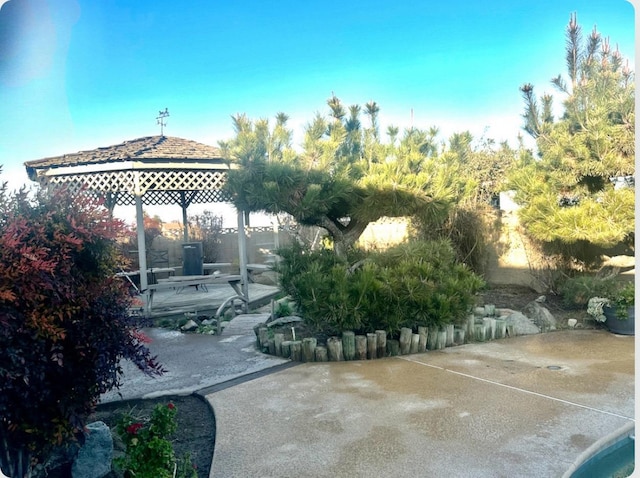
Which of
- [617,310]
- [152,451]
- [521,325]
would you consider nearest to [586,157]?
[617,310]

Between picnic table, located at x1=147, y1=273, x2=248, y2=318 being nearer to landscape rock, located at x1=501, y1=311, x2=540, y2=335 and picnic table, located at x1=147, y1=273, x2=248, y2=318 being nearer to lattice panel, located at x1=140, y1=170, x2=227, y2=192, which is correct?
lattice panel, located at x1=140, y1=170, x2=227, y2=192

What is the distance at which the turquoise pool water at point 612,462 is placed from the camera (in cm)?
243

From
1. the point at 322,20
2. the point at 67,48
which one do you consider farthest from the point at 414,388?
the point at 67,48

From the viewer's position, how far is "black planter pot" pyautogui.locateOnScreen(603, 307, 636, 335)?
5273 millimetres

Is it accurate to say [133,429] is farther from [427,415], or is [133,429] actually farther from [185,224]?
[185,224]

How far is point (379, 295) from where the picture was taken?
4.64 meters

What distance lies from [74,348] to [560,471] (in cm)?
249

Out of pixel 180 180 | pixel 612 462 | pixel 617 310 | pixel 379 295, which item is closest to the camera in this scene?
pixel 612 462

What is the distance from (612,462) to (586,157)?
4854mm

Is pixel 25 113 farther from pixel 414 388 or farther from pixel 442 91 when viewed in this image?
pixel 442 91

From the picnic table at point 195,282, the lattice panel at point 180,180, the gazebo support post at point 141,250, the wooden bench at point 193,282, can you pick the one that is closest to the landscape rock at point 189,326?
the picnic table at point 195,282

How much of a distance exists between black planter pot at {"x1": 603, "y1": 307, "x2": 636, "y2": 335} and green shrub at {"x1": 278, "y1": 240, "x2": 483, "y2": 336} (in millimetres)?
1762

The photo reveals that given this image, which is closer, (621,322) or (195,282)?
(621,322)

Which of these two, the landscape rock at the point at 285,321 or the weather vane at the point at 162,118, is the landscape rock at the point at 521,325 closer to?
the landscape rock at the point at 285,321
